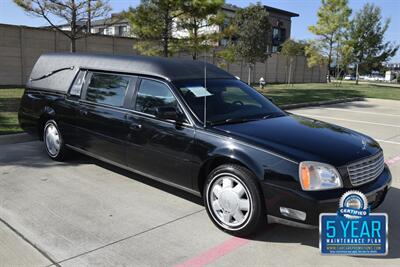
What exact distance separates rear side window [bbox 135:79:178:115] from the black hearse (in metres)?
0.01

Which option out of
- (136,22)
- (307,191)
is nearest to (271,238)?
(307,191)

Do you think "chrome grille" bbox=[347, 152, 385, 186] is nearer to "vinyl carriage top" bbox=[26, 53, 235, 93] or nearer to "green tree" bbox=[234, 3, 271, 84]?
"vinyl carriage top" bbox=[26, 53, 235, 93]

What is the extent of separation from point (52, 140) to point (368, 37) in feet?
123

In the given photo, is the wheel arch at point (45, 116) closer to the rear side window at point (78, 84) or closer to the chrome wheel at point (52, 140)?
the chrome wheel at point (52, 140)

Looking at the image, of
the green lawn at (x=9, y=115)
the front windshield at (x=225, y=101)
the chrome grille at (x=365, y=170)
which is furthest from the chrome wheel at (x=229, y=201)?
the green lawn at (x=9, y=115)

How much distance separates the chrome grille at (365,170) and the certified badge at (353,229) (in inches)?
10.8

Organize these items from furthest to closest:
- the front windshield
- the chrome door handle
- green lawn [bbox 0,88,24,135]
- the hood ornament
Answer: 1. green lawn [bbox 0,88,24,135]
2. the chrome door handle
3. the front windshield
4. the hood ornament

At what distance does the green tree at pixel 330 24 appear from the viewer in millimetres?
32469

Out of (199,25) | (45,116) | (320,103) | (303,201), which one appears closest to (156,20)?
(199,25)

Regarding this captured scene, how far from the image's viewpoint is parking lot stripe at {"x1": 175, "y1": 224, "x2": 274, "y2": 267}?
332cm

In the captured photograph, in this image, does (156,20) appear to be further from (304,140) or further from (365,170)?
(365,170)

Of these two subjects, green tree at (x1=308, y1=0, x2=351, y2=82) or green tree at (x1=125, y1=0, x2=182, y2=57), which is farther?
green tree at (x1=308, y1=0, x2=351, y2=82)

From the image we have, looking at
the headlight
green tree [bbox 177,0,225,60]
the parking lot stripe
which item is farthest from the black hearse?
green tree [bbox 177,0,225,60]

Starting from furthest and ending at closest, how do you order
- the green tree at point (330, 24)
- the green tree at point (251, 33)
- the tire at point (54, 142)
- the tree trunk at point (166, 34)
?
the green tree at point (330, 24) < the green tree at point (251, 33) < the tree trunk at point (166, 34) < the tire at point (54, 142)
